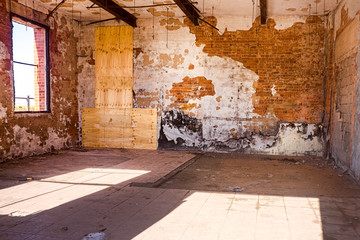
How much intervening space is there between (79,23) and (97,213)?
21.2ft

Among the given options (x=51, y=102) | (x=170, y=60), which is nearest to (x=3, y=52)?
(x=51, y=102)

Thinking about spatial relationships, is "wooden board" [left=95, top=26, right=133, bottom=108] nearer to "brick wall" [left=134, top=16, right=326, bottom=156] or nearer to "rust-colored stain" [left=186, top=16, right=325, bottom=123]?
"brick wall" [left=134, top=16, right=326, bottom=156]

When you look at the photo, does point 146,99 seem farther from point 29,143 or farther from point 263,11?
point 263,11

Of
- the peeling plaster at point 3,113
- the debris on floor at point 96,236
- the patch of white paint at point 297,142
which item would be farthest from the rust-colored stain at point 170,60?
the debris on floor at point 96,236

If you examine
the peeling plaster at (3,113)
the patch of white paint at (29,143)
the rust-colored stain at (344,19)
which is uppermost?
the rust-colored stain at (344,19)

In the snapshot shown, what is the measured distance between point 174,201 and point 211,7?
4.86 metres

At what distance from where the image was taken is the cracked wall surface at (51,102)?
5742mm

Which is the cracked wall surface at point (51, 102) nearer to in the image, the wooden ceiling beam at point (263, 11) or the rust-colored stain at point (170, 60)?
the rust-colored stain at point (170, 60)

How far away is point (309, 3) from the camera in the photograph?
20.6ft

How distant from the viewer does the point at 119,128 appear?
7848mm

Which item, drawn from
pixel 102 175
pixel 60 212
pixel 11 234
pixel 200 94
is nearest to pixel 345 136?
pixel 200 94

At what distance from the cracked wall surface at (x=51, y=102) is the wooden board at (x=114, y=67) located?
2.17 feet

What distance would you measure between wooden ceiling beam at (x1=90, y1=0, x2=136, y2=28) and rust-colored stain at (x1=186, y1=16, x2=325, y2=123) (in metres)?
2.02

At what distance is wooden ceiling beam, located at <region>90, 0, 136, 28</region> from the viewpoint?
617 cm
